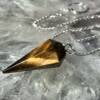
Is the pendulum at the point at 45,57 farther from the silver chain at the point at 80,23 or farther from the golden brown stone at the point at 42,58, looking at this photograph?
the silver chain at the point at 80,23

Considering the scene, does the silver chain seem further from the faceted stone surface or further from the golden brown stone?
the golden brown stone

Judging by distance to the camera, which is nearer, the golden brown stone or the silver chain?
the golden brown stone

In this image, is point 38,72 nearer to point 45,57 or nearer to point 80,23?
point 45,57

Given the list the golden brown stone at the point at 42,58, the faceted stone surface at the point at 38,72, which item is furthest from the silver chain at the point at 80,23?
the golden brown stone at the point at 42,58

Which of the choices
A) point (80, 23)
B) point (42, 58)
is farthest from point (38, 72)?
point (80, 23)

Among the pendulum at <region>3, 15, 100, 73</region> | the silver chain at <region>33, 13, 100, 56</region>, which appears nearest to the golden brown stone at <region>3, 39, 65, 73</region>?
the pendulum at <region>3, 15, 100, 73</region>

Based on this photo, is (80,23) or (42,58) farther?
(80,23)

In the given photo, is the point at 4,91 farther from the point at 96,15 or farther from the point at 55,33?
the point at 96,15

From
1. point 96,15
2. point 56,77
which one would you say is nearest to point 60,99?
point 56,77
